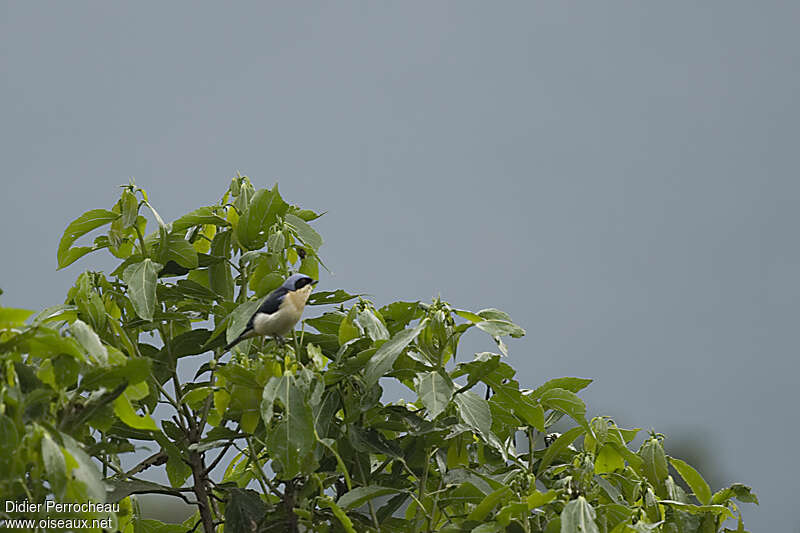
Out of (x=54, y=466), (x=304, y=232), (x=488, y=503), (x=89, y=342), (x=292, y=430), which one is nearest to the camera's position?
(x=54, y=466)

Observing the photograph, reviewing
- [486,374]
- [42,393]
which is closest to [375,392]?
[486,374]

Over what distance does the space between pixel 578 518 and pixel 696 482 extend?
0.47 metres

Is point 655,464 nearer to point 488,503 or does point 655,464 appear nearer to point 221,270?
point 488,503

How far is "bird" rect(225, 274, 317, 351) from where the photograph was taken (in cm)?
151

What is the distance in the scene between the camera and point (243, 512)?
1.66 meters

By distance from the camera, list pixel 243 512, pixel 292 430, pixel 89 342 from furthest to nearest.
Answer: pixel 243 512 → pixel 292 430 → pixel 89 342

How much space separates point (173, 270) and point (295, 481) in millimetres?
469

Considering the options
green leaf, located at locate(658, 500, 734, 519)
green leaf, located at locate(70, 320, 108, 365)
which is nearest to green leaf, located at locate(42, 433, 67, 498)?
Answer: green leaf, located at locate(70, 320, 108, 365)

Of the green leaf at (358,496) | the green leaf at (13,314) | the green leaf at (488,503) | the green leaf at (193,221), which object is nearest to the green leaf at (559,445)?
the green leaf at (488,503)

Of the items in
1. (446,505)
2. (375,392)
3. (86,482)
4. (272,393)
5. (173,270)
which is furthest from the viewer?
(173,270)

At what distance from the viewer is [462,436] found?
170 cm

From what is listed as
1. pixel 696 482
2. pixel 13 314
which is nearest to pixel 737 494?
pixel 696 482

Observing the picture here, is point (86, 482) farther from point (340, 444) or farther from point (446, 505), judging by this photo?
point (446, 505)

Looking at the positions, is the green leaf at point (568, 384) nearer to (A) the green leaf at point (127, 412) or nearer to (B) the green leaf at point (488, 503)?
(B) the green leaf at point (488, 503)
